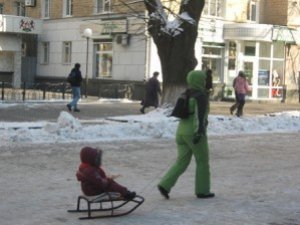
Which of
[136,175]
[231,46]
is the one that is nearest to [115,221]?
[136,175]

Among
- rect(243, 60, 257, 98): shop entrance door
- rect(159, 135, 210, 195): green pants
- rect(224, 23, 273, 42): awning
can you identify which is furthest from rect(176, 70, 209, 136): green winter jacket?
rect(243, 60, 257, 98): shop entrance door

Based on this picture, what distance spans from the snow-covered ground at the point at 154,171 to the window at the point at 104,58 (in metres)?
17.3

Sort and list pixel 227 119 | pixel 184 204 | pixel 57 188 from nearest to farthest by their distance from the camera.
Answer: pixel 184 204 < pixel 57 188 < pixel 227 119

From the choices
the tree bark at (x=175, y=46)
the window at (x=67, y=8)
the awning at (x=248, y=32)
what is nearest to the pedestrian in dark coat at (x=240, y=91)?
the tree bark at (x=175, y=46)

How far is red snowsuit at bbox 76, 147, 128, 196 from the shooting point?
7.25m

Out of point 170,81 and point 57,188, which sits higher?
point 170,81

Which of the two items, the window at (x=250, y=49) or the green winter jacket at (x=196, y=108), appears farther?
the window at (x=250, y=49)

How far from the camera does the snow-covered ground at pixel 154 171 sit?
7.58m

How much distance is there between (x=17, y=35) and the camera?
41.1 metres

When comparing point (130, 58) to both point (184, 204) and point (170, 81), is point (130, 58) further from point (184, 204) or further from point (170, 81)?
point (184, 204)

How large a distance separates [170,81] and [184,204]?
41.5 ft

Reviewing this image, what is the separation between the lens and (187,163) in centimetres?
865

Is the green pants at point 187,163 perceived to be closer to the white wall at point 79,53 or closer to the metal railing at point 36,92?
the metal railing at point 36,92

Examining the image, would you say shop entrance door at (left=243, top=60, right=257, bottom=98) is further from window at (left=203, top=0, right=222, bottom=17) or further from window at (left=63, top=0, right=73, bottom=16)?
window at (left=63, top=0, right=73, bottom=16)
